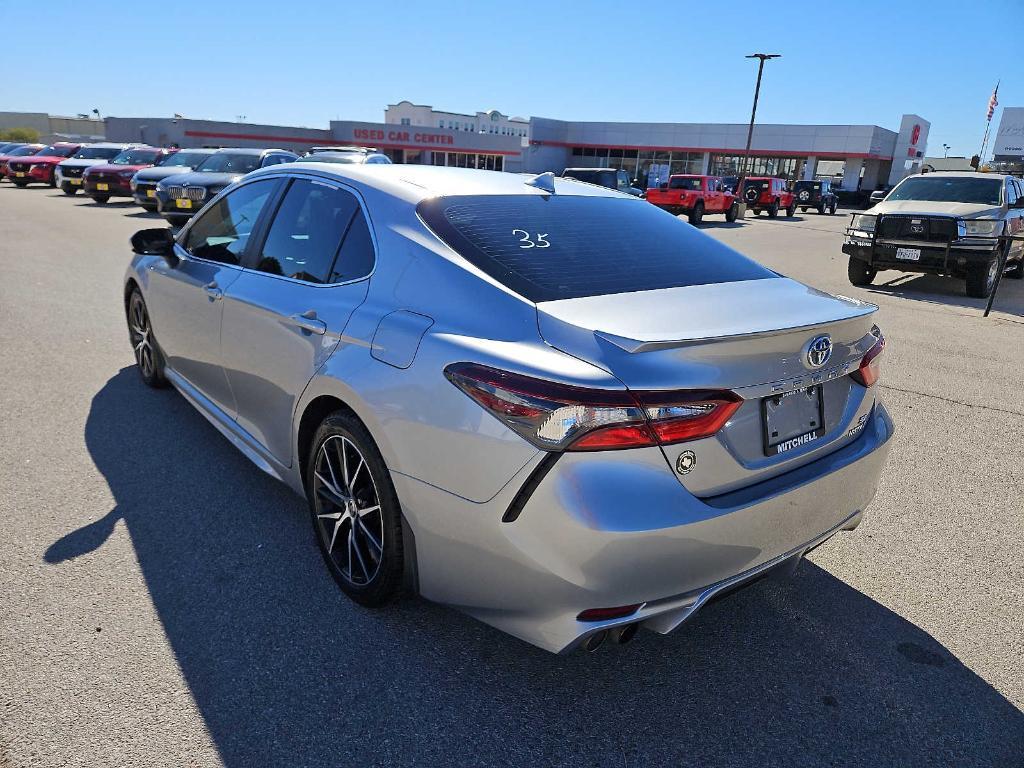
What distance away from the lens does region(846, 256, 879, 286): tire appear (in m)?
12.7

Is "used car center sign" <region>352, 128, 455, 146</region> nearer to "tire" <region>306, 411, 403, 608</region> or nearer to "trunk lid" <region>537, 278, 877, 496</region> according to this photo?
"tire" <region>306, 411, 403, 608</region>

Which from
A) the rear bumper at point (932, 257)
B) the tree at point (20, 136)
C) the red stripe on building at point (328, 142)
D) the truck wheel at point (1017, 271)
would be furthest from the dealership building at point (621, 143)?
the rear bumper at point (932, 257)

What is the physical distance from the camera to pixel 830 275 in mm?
14141

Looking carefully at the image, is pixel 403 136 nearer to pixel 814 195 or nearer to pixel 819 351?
pixel 814 195

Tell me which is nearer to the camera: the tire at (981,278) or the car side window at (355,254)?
the car side window at (355,254)

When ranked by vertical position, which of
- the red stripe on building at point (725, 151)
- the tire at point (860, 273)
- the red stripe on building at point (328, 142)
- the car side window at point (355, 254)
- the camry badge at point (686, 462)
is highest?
the red stripe on building at point (725, 151)

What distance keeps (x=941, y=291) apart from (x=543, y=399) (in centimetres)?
1290

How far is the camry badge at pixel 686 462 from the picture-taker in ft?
6.83

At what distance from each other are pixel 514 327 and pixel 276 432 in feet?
5.12

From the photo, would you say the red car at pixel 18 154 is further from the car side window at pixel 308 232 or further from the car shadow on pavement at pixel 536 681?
the car shadow on pavement at pixel 536 681

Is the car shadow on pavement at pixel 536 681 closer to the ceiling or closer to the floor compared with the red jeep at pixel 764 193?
closer to the floor

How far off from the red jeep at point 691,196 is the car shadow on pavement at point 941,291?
1313 cm

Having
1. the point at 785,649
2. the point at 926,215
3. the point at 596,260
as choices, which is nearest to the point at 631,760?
the point at 785,649

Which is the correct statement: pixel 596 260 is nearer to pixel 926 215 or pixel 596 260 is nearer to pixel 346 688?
pixel 346 688
